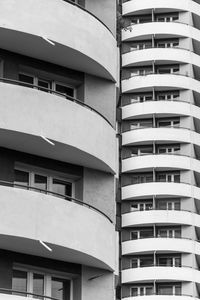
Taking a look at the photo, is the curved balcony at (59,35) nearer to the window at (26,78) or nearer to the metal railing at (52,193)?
the window at (26,78)

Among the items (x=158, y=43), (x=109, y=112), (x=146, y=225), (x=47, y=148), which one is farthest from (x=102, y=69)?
(x=158, y=43)

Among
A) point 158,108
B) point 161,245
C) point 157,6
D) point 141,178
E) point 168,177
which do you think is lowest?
point 161,245

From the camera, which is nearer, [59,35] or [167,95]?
[59,35]

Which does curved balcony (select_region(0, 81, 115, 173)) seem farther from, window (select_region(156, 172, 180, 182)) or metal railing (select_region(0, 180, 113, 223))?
window (select_region(156, 172, 180, 182))

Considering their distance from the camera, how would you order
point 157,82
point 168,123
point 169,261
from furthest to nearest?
point 168,123 → point 157,82 → point 169,261

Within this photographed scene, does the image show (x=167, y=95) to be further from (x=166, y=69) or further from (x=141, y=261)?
(x=141, y=261)

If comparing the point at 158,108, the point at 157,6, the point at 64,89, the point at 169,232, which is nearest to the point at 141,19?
the point at 157,6

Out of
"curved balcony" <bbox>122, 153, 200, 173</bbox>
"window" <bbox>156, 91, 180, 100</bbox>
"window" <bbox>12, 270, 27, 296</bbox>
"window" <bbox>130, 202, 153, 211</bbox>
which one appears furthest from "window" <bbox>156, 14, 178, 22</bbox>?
"window" <bbox>12, 270, 27, 296</bbox>

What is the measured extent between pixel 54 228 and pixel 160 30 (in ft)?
198

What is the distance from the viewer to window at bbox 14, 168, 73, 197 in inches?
938

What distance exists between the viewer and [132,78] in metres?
81.3

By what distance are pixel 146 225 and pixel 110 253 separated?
52.6 m

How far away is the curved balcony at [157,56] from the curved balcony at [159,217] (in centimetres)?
1218

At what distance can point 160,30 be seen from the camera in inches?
3209
